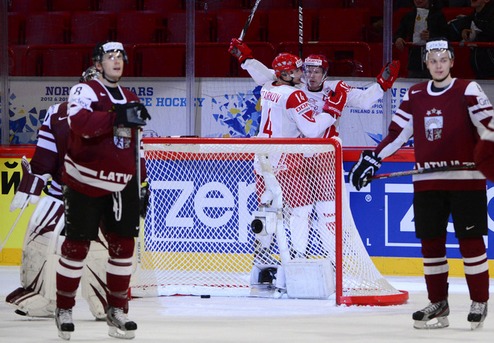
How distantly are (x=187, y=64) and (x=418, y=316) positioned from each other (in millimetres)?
3177

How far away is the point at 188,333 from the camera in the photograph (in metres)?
5.56

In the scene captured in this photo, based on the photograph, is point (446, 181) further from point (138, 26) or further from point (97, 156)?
point (138, 26)

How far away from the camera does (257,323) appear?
19.6 ft

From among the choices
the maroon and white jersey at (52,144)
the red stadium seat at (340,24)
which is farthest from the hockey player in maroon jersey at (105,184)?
the red stadium seat at (340,24)

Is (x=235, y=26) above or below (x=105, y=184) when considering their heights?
above

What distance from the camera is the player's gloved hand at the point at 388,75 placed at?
745cm

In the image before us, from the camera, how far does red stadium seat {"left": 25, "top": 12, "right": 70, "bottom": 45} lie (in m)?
8.84

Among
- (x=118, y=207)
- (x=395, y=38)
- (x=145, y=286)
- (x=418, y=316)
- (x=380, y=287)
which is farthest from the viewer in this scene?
(x=395, y=38)

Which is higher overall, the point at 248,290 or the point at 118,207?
the point at 118,207

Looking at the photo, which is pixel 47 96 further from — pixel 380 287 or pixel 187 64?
pixel 380 287

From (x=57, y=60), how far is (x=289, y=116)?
2102 mm

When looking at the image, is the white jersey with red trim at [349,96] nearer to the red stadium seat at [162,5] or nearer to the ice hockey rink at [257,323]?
the ice hockey rink at [257,323]


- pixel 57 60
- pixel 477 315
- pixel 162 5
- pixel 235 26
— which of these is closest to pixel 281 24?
pixel 235 26

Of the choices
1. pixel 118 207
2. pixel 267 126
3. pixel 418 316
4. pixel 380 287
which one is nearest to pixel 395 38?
pixel 267 126
